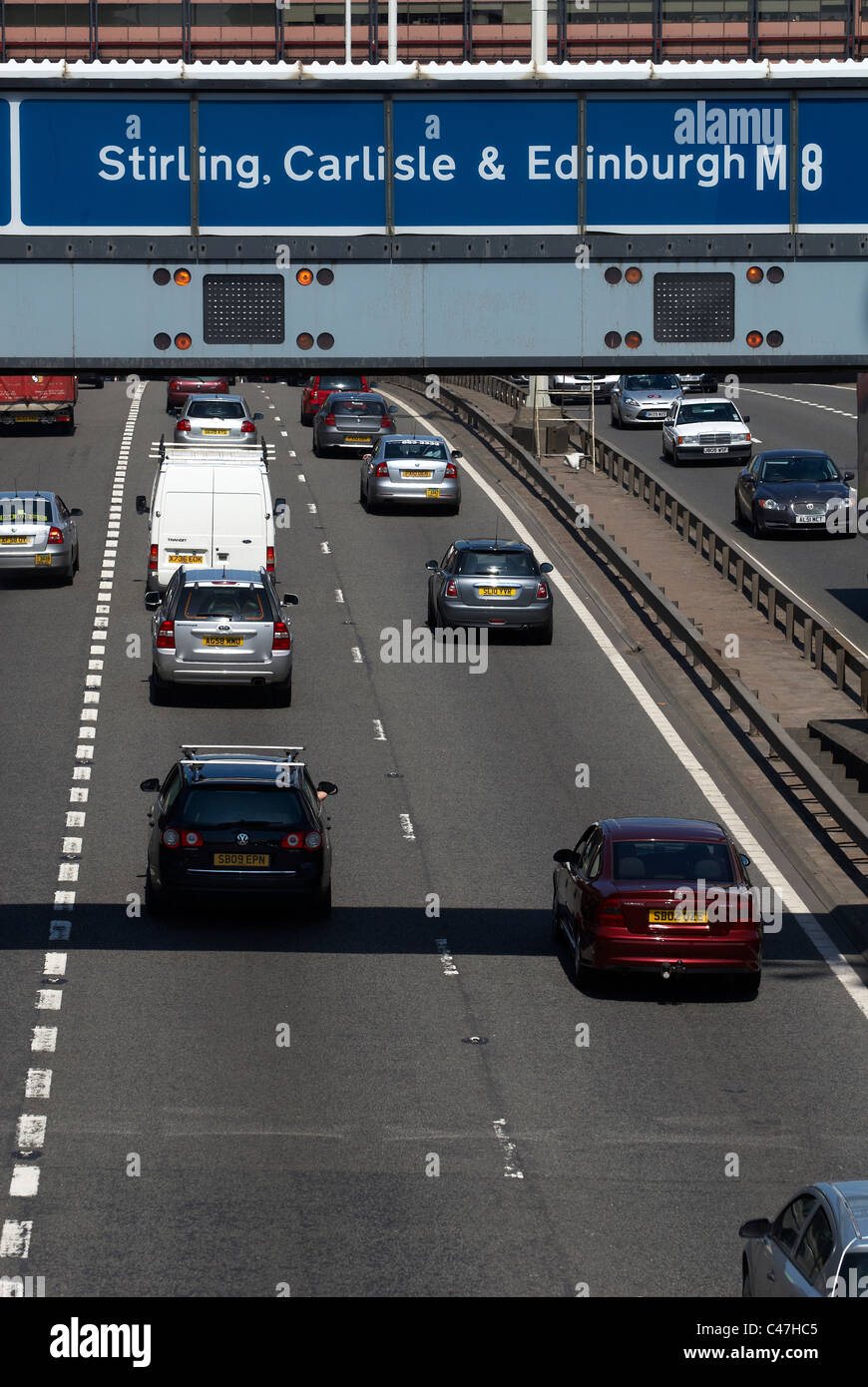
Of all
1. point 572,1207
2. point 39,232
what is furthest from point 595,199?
point 572,1207

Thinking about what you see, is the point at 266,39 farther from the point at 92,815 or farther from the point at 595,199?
the point at 92,815

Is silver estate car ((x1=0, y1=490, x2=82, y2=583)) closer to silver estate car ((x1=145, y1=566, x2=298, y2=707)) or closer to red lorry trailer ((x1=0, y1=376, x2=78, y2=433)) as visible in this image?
silver estate car ((x1=145, y1=566, x2=298, y2=707))

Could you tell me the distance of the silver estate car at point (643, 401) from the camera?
2554 inches

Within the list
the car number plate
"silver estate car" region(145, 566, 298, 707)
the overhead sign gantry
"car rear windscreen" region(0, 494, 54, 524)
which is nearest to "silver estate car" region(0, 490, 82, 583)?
"car rear windscreen" region(0, 494, 54, 524)

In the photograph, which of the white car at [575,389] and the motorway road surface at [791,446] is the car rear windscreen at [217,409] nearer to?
the motorway road surface at [791,446]

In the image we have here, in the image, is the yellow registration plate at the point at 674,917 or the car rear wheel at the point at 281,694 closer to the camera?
the yellow registration plate at the point at 674,917

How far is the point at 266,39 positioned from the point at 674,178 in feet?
12.9

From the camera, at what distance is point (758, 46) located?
1897cm

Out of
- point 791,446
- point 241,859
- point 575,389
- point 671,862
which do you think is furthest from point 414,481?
point 671,862

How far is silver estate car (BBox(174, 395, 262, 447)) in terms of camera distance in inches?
2169

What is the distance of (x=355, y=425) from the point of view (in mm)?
57844

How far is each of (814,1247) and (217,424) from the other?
46.4 meters

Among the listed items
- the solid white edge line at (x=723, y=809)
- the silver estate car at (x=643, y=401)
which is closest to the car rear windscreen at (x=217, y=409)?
the silver estate car at (x=643, y=401)

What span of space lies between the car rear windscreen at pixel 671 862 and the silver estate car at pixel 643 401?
149ft
